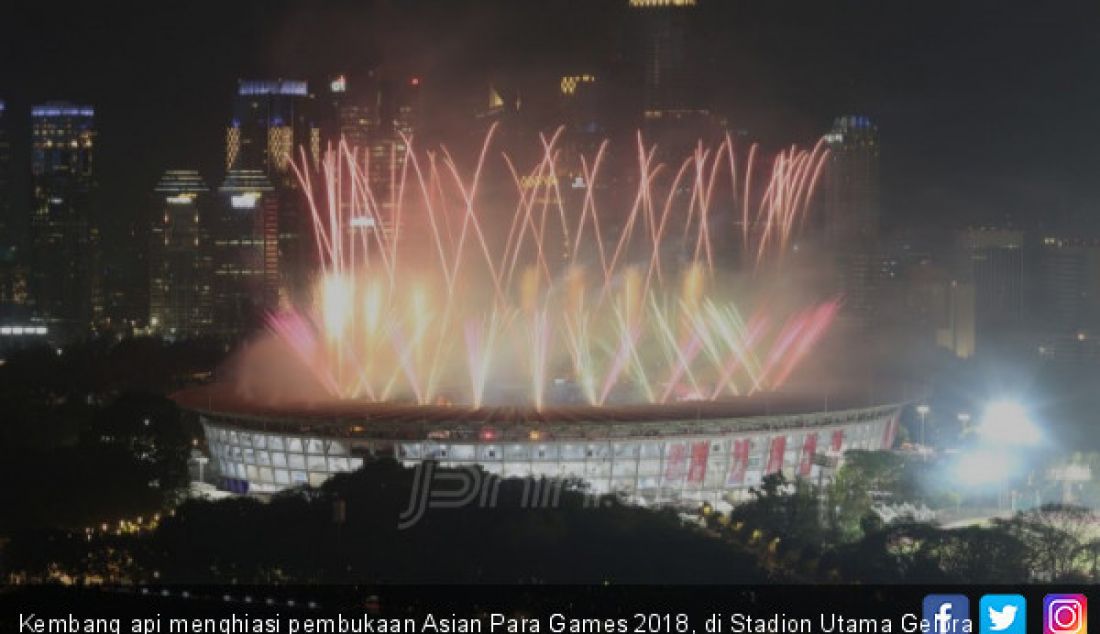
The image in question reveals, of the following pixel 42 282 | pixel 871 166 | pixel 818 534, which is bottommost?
pixel 818 534

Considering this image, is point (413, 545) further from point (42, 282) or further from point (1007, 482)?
point (42, 282)

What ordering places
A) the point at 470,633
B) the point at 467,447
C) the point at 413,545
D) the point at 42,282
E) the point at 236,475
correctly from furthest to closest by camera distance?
the point at 42,282
the point at 236,475
the point at 467,447
the point at 413,545
the point at 470,633

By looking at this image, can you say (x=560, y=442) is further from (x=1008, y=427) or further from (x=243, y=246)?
(x=243, y=246)

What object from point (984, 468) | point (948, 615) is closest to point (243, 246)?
point (984, 468)

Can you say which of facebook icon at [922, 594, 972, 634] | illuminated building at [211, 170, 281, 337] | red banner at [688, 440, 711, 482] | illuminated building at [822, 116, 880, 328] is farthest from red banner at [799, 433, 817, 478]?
illuminated building at [211, 170, 281, 337]

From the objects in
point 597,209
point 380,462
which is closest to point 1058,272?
point 597,209

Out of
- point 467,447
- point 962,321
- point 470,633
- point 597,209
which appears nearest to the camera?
point 470,633
